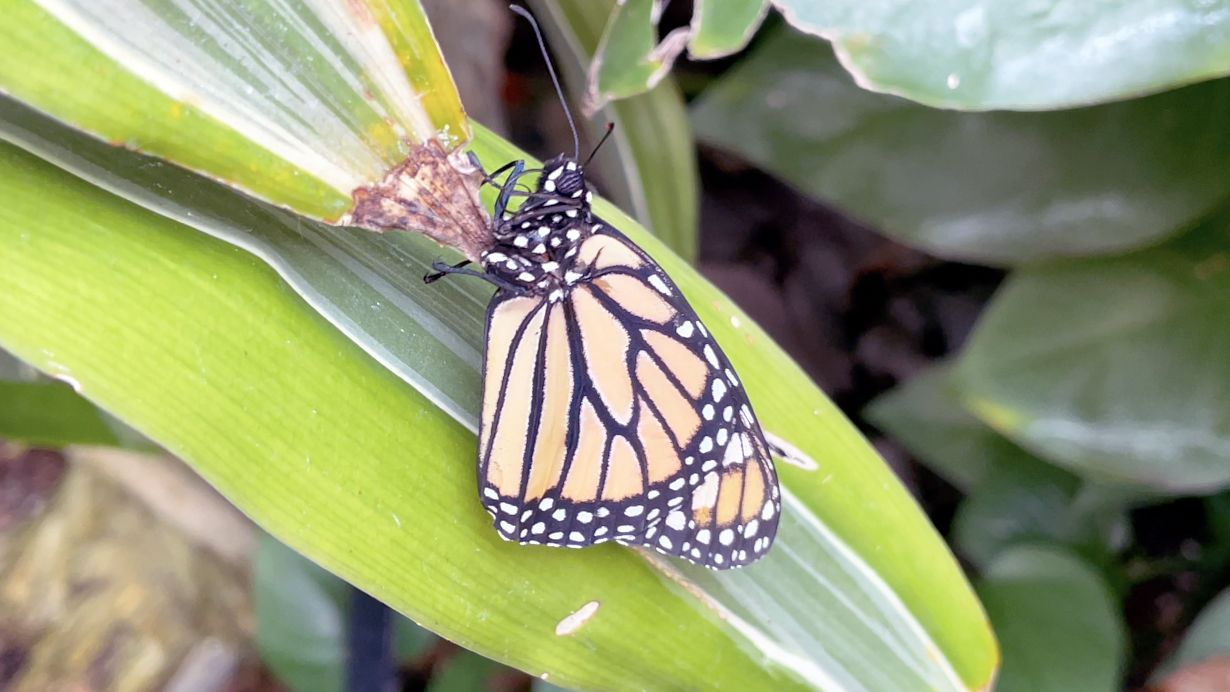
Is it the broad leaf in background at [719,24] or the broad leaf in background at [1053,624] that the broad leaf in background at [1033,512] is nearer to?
the broad leaf in background at [1053,624]

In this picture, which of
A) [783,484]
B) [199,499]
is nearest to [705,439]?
[783,484]

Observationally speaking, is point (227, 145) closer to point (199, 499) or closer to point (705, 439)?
point (705, 439)

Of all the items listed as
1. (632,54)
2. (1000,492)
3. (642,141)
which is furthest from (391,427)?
(1000,492)

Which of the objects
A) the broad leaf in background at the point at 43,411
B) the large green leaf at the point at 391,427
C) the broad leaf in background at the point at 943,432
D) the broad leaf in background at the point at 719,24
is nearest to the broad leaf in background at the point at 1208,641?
the broad leaf in background at the point at 943,432

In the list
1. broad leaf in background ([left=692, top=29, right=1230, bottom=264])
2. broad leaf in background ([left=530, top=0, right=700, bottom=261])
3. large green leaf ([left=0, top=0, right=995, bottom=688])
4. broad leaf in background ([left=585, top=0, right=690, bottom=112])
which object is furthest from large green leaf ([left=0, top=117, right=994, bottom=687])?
broad leaf in background ([left=692, top=29, right=1230, bottom=264])

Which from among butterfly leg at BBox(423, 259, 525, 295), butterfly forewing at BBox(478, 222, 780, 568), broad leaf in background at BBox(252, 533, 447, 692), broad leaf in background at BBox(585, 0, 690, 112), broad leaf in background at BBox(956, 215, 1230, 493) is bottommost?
broad leaf in background at BBox(252, 533, 447, 692)

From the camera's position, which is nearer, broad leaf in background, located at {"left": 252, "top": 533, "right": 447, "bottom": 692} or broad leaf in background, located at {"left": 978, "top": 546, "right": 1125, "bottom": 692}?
broad leaf in background, located at {"left": 978, "top": 546, "right": 1125, "bottom": 692}

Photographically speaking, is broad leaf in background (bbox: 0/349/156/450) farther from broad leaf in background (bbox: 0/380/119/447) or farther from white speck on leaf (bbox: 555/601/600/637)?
white speck on leaf (bbox: 555/601/600/637)
